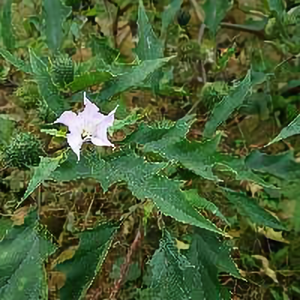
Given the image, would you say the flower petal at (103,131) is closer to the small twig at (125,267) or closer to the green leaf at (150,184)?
the green leaf at (150,184)

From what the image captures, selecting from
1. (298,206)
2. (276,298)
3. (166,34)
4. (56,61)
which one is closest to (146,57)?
(56,61)

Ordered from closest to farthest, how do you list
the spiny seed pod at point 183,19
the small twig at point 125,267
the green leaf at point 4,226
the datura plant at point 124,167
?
the datura plant at point 124,167 → the green leaf at point 4,226 → the small twig at point 125,267 → the spiny seed pod at point 183,19

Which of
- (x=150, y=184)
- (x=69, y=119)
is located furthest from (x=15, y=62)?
(x=150, y=184)

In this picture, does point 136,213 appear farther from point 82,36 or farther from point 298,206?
point 82,36

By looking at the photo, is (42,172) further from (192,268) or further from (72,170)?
(192,268)

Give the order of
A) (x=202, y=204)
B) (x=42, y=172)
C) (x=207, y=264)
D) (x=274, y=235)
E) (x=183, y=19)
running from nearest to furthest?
(x=42, y=172)
(x=202, y=204)
(x=207, y=264)
(x=274, y=235)
(x=183, y=19)

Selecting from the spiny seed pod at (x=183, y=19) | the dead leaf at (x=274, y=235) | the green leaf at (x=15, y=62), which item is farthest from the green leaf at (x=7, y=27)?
the dead leaf at (x=274, y=235)

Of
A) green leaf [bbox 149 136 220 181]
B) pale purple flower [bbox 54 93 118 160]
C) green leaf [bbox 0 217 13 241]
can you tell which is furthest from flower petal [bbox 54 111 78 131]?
green leaf [bbox 0 217 13 241]

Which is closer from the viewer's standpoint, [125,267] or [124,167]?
[124,167]
